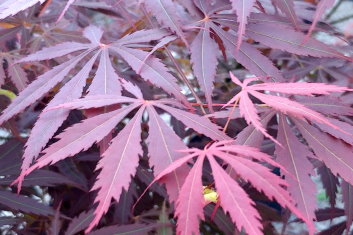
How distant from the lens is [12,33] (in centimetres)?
85

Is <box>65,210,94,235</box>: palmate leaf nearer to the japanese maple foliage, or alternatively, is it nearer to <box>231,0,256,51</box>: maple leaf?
the japanese maple foliage

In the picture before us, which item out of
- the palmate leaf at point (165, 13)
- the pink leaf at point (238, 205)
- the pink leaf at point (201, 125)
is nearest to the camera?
the pink leaf at point (238, 205)

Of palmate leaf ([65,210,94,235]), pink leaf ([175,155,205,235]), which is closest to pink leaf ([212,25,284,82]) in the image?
pink leaf ([175,155,205,235])

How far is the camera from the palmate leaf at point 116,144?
0.47m

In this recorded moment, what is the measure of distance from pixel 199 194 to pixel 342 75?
629mm

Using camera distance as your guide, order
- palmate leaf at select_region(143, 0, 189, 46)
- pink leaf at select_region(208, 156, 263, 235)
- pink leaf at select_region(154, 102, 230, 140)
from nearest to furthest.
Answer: pink leaf at select_region(208, 156, 263, 235) → pink leaf at select_region(154, 102, 230, 140) → palmate leaf at select_region(143, 0, 189, 46)

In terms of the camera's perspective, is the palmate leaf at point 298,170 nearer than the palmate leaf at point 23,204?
Yes

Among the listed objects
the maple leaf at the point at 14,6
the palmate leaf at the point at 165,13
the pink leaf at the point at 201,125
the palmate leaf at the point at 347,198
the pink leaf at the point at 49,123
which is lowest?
the palmate leaf at the point at 347,198

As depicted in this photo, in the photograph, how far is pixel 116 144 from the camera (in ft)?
1.66

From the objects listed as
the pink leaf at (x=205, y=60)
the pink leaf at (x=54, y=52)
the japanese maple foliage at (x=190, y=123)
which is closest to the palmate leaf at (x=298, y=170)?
the japanese maple foliage at (x=190, y=123)

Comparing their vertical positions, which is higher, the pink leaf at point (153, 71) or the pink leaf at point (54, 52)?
the pink leaf at point (54, 52)

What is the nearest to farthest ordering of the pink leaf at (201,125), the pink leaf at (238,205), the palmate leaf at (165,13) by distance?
the pink leaf at (238,205)
the pink leaf at (201,125)
the palmate leaf at (165,13)

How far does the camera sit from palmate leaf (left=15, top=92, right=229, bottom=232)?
0.47m

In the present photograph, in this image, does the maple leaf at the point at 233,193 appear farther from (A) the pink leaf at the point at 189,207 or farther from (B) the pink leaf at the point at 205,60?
(B) the pink leaf at the point at 205,60
